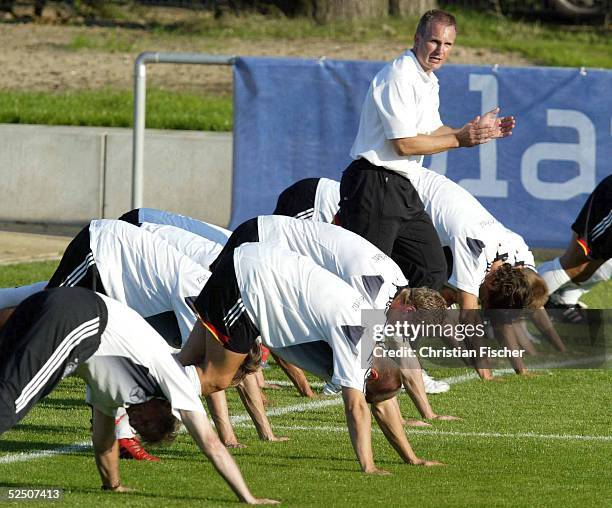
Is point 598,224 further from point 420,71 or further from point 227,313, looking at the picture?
point 227,313

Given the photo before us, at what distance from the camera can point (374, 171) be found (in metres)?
9.43

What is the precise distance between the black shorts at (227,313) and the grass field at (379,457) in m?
0.70

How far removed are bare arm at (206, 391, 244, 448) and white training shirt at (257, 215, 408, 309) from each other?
0.87m

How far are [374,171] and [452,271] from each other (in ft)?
4.09

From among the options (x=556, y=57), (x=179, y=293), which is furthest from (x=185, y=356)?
Answer: (x=556, y=57)

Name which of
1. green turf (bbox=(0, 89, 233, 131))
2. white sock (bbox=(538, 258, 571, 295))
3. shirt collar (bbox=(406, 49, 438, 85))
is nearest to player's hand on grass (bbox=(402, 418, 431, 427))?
shirt collar (bbox=(406, 49, 438, 85))

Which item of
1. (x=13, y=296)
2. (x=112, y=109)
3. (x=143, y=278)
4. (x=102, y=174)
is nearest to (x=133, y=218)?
(x=13, y=296)

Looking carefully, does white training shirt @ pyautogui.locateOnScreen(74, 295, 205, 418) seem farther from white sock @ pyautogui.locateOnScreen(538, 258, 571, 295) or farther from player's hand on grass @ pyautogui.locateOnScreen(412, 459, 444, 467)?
white sock @ pyautogui.locateOnScreen(538, 258, 571, 295)

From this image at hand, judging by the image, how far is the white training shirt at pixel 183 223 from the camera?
30.3 feet

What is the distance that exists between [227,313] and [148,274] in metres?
0.99

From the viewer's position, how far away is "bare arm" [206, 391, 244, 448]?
26.0 ft

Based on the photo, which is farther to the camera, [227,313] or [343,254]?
[343,254]

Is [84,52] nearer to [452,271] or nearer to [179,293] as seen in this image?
[452,271]

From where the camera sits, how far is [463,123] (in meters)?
14.3
